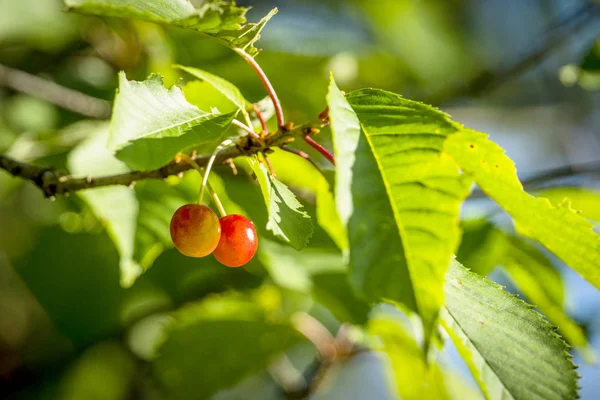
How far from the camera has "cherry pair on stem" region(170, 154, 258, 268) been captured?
3.61 ft

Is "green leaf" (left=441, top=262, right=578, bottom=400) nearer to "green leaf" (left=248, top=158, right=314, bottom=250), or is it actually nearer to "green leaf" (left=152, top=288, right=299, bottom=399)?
"green leaf" (left=248, top=158, right=314, bottom=250)

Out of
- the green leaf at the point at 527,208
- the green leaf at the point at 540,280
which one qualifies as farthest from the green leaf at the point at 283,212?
the green leaf at the point at 540,280

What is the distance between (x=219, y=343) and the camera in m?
2.33

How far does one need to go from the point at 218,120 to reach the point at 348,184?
0.97 ft

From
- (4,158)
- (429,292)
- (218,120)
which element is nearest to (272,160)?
(4,158)

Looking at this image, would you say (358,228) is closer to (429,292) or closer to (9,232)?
(429,292)

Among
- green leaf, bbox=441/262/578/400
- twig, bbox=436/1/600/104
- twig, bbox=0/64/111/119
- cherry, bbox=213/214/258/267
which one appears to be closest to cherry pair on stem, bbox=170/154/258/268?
cherry, bbox=213/214/258/267

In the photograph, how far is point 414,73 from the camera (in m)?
3.40

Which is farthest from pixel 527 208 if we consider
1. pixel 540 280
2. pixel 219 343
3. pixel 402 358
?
pixel 219 343

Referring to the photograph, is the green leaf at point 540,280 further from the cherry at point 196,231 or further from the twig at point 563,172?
the cherry at point 196,231

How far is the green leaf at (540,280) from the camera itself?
198 centimetres

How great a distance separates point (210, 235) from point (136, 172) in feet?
0.88

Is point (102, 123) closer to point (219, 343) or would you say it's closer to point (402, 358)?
point (219, 343)

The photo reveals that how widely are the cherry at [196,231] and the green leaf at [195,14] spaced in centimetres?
32
